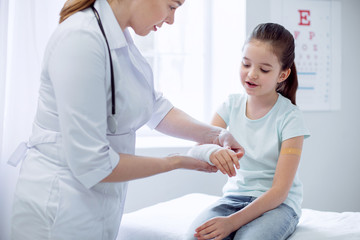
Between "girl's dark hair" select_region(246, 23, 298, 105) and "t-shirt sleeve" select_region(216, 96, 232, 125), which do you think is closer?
"girl's dark hair" select_region(246, 23, 298, 105)

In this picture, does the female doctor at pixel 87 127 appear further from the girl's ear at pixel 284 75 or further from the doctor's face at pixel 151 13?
the girl's ear at pixel 284 75

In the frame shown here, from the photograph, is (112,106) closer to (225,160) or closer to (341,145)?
(225,160)

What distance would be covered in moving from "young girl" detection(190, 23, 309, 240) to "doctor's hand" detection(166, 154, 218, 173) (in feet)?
0.11

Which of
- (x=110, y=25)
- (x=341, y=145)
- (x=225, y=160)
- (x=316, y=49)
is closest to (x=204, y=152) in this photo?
(x=225, y=160)

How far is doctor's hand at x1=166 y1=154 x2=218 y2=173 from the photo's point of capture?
3.64 feet

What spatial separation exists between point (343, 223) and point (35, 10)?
158 cm

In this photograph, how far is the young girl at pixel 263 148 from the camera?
1308 mm

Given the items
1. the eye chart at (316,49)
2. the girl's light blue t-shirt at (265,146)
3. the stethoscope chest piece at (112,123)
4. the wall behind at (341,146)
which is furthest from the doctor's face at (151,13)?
the wall behind at (341,146)

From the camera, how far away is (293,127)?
1.46 m

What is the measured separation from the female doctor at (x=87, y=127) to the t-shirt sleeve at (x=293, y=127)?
1.44ft

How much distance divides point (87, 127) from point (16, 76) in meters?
0.92

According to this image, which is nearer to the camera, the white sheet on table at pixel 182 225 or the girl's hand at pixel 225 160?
the girl's hand at pixel 225 160

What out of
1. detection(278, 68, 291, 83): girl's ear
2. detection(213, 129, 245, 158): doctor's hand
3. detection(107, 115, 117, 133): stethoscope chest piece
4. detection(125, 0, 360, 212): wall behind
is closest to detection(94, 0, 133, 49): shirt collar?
detection(107, 115, 117, 133): stethoscope chest piece

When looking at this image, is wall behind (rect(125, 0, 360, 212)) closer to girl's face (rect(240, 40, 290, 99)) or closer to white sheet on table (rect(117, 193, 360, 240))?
white sheet on table (rect(117, 193, 360, 240))
